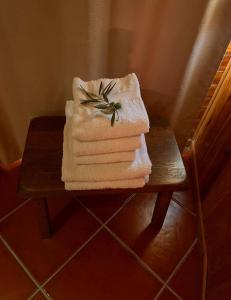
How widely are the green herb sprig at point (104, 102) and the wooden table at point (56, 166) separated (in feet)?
0.79

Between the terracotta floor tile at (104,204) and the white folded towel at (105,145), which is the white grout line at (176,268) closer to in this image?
the terracotta floor tile at (104,204)

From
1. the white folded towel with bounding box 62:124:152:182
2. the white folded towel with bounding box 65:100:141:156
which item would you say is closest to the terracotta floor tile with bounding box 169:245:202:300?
the white folded towel with bounding box 62:124:152:182

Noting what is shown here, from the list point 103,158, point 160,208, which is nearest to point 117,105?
point 103,158

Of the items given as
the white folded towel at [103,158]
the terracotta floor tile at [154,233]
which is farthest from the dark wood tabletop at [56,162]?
the terracotta floor tile at [154,233]

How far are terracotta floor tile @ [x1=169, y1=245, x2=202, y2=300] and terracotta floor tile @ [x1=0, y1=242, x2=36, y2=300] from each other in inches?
22.7

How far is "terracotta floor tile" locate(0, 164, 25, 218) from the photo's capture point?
1172mm

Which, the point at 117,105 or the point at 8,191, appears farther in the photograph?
the point at 8,191

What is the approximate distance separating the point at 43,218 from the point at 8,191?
0.37 metres

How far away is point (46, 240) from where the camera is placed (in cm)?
108

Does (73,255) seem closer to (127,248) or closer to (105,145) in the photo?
(127,248)

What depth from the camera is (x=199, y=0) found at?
2.50ft

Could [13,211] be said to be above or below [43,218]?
below

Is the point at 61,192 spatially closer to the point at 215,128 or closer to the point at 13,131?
the point at 13,131

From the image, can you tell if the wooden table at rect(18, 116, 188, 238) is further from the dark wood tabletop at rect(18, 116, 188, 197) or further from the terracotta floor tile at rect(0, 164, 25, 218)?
the terracotta floor tile at rect(0, 164, 25, 218)
